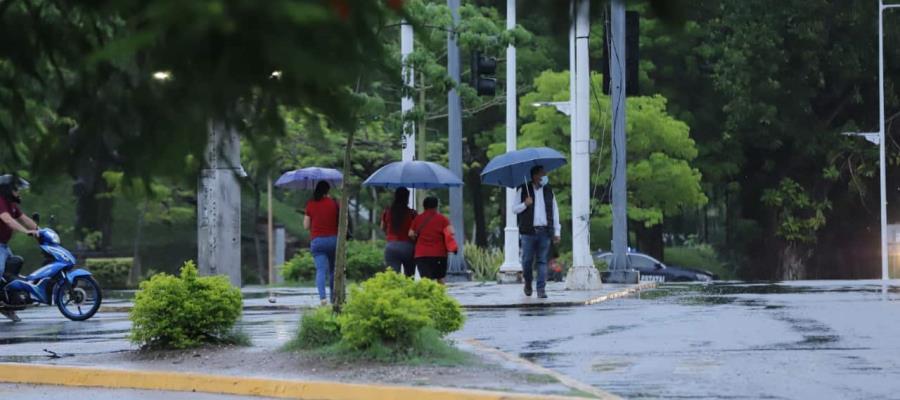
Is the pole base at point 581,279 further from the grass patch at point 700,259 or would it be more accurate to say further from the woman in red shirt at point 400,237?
the grass patch at point 700,259

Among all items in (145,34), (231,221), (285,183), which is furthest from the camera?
(285,183)

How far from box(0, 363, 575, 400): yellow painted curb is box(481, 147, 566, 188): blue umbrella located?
10303 mm

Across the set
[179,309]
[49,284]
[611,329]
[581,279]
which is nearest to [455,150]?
[581,279]

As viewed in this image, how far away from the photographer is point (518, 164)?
22.6 m

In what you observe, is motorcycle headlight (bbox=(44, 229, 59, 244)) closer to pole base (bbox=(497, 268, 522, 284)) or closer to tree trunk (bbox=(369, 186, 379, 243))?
pole base (bbox=(497, 268, 522, 284))

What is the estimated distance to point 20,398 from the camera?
11648mm

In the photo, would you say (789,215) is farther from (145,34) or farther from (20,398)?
(145,34)

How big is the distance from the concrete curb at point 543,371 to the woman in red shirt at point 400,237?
4.73m

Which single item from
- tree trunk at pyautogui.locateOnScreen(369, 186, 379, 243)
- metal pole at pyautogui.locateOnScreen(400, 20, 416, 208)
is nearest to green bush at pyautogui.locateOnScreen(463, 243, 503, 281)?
metal pole at pyautogui.locateOnScreen(400, 20, 416, 208)

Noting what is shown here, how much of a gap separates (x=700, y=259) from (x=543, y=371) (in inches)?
2176

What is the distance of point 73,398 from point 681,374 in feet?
13.8

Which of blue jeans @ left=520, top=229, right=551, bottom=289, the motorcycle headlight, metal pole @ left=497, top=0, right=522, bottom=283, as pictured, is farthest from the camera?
metal pole @ left=497, top=0, right=522, bottom=283

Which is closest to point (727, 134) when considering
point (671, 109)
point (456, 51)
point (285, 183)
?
point (671, 109)

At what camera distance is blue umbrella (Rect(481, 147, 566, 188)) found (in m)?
22.3
